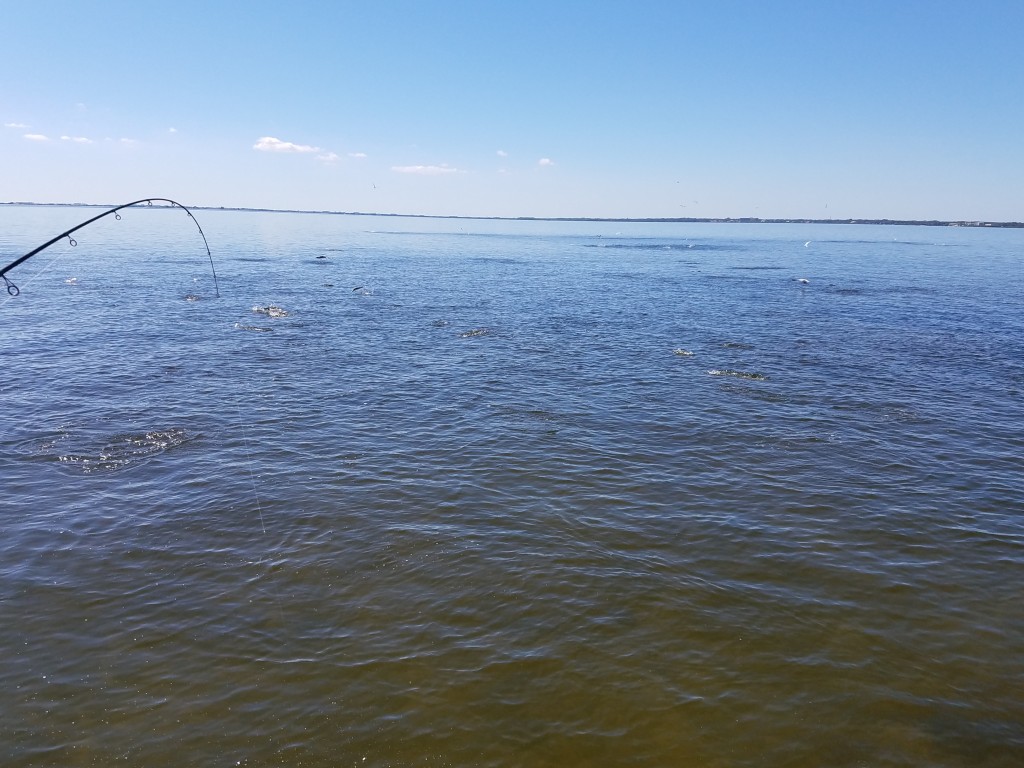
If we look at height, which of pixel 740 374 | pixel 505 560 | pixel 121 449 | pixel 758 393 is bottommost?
pixel 505 560

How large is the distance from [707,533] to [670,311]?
39.7 metres

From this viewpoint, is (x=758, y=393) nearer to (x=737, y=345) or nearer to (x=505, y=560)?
(x=737, y=345)

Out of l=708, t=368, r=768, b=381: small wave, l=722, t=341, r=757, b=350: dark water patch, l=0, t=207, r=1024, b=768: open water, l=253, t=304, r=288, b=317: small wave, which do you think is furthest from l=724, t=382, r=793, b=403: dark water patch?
l=253, t=304, r=288, b=317: small wave

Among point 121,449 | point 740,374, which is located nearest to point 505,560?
point 121,449

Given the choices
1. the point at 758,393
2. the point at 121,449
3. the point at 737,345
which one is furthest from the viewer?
the point at 737,345

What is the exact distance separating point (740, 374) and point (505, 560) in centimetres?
2053

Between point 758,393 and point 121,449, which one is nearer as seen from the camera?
point 121,449

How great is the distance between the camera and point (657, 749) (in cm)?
927

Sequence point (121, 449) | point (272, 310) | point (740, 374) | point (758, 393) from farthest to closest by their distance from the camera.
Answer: point (272, 310)
point (740, 374)
point (758, 393)
point (121, 449)

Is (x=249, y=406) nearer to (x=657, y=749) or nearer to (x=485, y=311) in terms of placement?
(x=657, y=749)

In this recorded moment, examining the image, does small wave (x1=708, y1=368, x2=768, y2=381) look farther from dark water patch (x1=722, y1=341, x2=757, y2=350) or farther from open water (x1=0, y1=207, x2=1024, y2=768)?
dark water patch (x1=722, y1=341, x2=757, y2=350)

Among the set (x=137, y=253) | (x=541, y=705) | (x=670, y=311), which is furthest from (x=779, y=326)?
(x=137, y=253)

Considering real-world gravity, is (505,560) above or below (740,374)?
below

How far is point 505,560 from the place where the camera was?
46.2 feet
